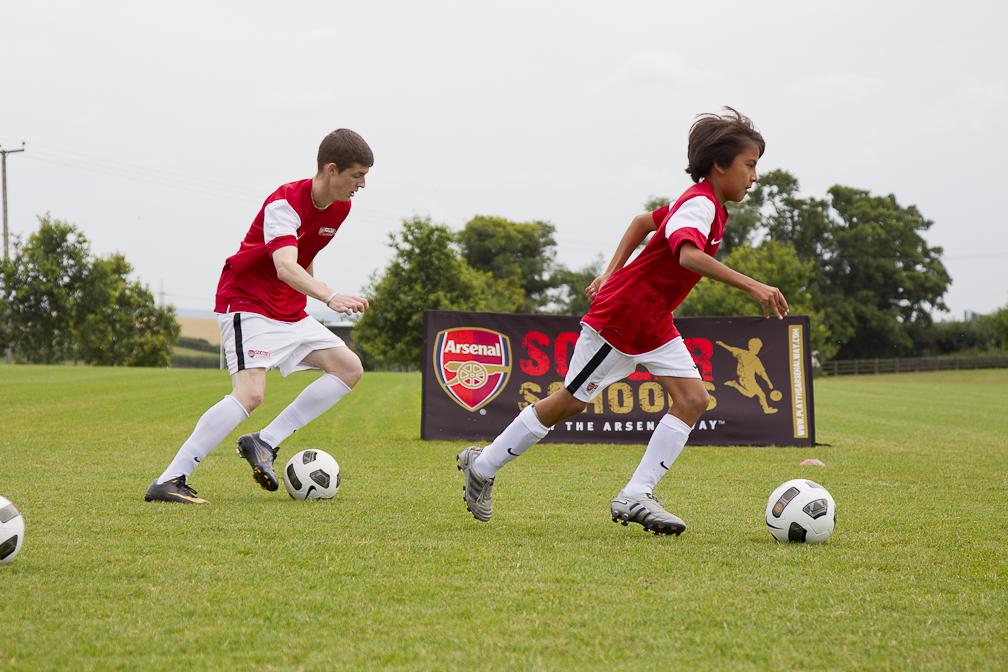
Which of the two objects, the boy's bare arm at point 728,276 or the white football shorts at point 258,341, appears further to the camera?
the white football shorts at point 258,341

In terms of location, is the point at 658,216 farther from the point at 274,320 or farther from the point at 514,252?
the point at 514,252

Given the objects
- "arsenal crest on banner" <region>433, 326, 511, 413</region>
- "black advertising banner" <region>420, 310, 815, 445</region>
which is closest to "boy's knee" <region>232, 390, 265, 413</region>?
"black advertising banner" <region>420, 310, 815, 445</region>

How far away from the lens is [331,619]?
334 cm

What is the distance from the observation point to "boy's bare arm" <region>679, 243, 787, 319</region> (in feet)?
15.8

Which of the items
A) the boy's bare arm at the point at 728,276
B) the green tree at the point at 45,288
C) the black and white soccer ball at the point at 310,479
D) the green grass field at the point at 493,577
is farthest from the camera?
the green tree at the point at 45,288

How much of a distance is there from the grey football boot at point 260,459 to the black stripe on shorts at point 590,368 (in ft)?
6.93

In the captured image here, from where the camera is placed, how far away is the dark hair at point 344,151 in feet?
20.5

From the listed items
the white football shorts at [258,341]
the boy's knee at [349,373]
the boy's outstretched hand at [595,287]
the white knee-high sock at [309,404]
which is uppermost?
the boy's outstretched hand at [595,287]

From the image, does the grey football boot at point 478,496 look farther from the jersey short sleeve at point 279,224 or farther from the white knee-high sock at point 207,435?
the jersey short sleeve at point 279,224

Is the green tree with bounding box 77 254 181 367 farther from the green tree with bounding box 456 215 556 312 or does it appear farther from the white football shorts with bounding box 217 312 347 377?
the white football shorts with bounding box 217 312 347 377

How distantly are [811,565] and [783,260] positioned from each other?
63668 mm

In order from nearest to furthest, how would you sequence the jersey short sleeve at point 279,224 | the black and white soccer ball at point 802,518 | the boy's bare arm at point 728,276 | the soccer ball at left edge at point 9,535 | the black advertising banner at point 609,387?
the soccer ball at left edge at point 9,535 → the boy's bare arm at point 728,276 → the black and white soccer ball at point 802,518 → the jersey short sleeve at point 279,224 → the black advertising banner at point 609,387

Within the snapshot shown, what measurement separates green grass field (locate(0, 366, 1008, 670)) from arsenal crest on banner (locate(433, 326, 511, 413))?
11.4 feet

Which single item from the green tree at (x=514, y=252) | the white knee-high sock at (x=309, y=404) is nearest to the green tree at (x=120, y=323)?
the green tree at (x=514, y=252)
